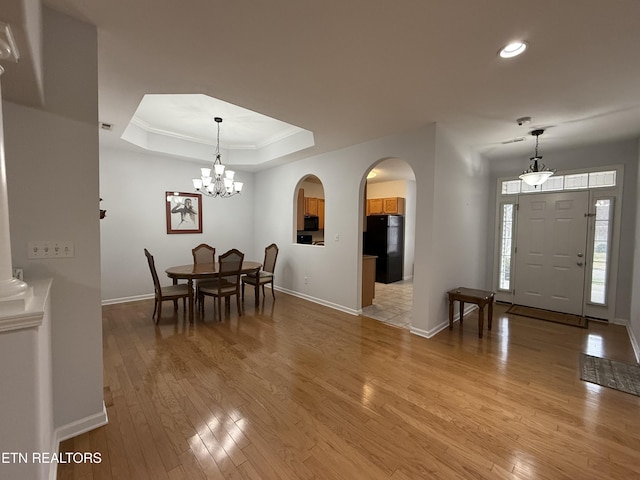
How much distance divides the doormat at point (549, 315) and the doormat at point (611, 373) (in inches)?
48.5

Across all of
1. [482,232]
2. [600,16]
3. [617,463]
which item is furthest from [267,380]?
[482,232]

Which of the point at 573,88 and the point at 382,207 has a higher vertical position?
the point at 573,88

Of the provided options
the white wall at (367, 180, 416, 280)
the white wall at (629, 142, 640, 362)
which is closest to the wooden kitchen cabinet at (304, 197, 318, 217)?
the white wall at (367, 180, 416, 280)

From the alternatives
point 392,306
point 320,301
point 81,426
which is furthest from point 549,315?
point 81,426

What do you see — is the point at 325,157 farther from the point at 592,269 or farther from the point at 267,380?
the point at 592,269

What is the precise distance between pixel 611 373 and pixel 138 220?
6.61 meters

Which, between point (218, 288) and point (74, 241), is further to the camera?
point (218, 288)

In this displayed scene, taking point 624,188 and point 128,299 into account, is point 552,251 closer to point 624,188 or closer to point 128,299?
point 624,188

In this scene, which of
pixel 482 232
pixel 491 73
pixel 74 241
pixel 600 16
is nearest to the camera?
pixel 600 16

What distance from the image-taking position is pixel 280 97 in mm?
2652

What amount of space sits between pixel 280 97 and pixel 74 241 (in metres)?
2.06

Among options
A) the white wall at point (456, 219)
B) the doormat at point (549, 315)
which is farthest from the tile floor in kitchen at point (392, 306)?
the doormat at point (549, 315)

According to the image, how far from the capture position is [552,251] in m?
4.45

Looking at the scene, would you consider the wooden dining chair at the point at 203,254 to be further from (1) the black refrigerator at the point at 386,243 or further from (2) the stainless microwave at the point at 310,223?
(1) the black refrigerator at the point at 386,243
